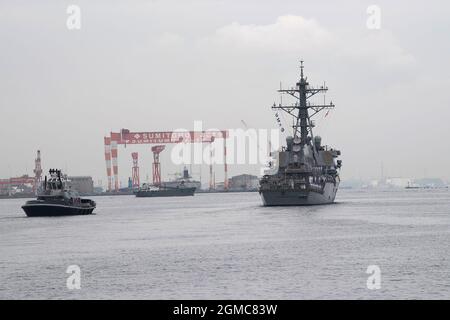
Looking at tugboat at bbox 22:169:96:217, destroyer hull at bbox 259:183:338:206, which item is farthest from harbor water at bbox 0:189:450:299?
destroyer hull at bbox 259:183:338:206

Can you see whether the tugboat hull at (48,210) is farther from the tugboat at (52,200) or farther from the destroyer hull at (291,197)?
the destroyer hull at (291,197)

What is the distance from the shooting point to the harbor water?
33.8m

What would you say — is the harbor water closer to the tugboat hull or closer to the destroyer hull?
the tugboat hull

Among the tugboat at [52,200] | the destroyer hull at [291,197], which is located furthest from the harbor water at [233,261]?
the destroyer hull at [291,197]

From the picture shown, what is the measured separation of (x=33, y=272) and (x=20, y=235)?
84.3 ft

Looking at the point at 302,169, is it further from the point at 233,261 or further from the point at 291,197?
the point at 233,261

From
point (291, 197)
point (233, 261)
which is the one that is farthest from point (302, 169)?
point (233, 261)

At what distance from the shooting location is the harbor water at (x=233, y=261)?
33781 millimetres

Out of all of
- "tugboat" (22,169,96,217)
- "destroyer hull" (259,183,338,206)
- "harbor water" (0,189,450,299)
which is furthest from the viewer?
"destroyer hull" (259,183,338,206)

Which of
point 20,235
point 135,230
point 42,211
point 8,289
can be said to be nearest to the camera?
point 8,289
